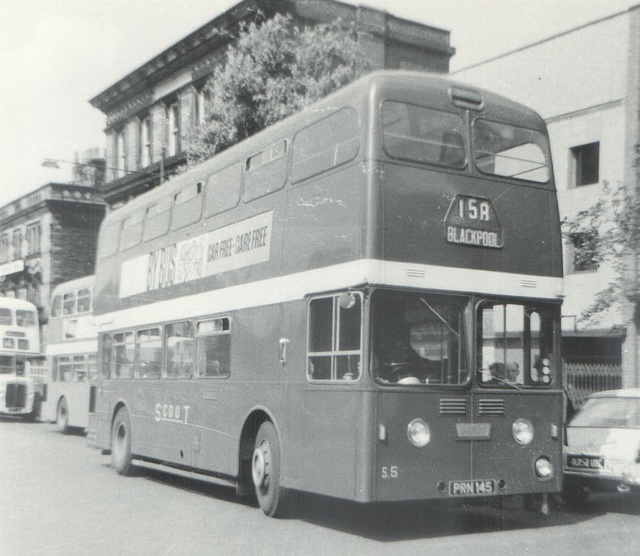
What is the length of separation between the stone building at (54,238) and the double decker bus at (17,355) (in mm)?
15264

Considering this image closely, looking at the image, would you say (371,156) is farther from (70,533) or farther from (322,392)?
(70,533)

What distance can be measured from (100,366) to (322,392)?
827 cm

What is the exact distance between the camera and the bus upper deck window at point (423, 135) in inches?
350

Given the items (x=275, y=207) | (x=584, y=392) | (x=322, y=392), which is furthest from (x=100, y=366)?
(x=584, y=392)

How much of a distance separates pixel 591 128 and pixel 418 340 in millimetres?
15362

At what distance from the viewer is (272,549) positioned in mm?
8156

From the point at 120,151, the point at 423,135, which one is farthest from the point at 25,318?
the point at 423,135

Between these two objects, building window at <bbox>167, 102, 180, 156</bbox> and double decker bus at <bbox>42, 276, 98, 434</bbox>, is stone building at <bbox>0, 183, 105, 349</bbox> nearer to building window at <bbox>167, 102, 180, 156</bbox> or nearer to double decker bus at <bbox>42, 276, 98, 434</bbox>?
building window at <bbox>167, 102, 180, 156</bbox>

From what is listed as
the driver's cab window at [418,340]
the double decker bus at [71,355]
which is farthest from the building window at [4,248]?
the driver's cab window at [418,340]

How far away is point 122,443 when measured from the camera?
1541 centimetres

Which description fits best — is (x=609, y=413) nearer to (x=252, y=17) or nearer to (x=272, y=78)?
(x=272, y=78)

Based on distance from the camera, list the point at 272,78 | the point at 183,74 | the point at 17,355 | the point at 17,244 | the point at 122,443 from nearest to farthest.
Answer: the point at 122,443 < the point at 272,78 < the point at 17,355 < the point at 183,74 < the point at 17,244

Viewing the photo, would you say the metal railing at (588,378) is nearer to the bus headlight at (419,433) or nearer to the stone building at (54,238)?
the bus headlight at (419,433)

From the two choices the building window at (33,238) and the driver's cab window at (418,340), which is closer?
the driver's cab window at (418,340)
